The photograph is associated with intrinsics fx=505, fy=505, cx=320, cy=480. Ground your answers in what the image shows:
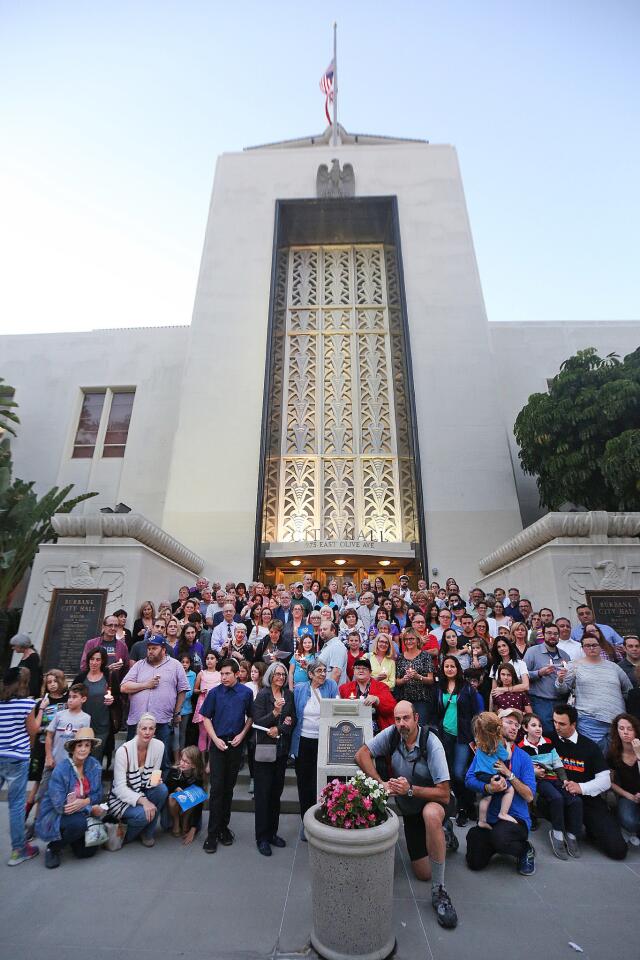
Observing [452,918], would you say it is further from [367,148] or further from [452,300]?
[367,148]

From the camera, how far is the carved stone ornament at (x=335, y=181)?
709 inches

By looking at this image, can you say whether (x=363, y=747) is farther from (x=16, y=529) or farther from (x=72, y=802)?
(x=16, y=529)

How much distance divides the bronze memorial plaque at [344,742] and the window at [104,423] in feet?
49.2

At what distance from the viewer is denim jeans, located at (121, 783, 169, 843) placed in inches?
176

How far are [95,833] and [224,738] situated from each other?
1.25 meters

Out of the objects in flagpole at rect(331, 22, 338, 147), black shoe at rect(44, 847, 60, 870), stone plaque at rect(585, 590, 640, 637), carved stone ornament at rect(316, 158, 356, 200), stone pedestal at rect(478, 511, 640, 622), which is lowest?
black shoe at rect(44, 847, 60, 870)

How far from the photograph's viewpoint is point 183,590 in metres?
9.35

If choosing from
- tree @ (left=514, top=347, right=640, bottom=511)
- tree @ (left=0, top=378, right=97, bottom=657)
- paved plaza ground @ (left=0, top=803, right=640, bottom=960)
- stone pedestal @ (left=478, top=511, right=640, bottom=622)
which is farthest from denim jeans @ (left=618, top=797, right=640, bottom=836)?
tree @ (left=0, top=378, right=97, bottom=657)

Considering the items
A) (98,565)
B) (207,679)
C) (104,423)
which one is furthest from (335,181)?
(207,679)

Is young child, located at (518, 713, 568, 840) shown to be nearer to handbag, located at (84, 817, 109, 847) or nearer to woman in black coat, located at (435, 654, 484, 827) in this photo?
woman in black coat, located at (435, 654, 484, 827)

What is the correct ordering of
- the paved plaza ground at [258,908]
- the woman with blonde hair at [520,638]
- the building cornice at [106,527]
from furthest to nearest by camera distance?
the building cornice at [106,527] → the woman with blonde hair at [520,638] → the paved plaza ground at [258,908]

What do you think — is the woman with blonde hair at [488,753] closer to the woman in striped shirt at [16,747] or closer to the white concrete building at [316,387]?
the woman in striped shirt at [16,747]

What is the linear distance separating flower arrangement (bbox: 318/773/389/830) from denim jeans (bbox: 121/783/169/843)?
195 cm

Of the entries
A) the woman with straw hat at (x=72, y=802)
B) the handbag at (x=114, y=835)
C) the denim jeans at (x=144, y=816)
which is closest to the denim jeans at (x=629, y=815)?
the denim jeans at (x=144, y=816)
